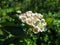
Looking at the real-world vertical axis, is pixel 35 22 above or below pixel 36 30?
above

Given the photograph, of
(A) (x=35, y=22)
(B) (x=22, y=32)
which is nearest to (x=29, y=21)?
(A) (x=35, y=22)

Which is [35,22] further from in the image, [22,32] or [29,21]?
[22,32]

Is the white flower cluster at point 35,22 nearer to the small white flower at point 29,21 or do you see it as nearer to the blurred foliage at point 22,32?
the small white flower at point 29,21

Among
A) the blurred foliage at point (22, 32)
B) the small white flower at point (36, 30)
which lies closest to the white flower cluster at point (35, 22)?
the small white flower at point (36, 30)

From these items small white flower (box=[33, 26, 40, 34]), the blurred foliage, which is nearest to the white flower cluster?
small white flower (box=[33, 26, 40, 34])

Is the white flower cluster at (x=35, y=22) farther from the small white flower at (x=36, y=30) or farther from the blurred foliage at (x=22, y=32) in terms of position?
the blurred foliage at (x=22, y=32)

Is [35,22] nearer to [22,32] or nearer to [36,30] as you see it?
[36,30]

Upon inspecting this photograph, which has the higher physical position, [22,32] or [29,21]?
[29,21]

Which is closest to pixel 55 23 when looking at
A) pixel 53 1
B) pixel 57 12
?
pixel 57 12

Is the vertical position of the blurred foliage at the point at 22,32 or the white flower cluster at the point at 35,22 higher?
the white flower cluster at the point at 35,22

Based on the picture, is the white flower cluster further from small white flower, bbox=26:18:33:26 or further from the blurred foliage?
the blurred foliage

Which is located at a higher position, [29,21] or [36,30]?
[29,21]
